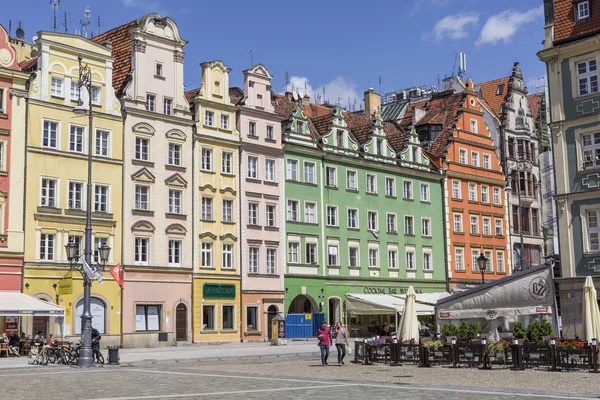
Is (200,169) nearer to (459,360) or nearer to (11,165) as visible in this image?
(11,165)

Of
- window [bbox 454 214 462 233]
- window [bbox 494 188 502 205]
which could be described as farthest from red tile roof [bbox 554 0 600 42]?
window [bbox 494 188 502 205]

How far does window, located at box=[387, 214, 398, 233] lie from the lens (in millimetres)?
61359

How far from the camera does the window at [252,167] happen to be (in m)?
53.0

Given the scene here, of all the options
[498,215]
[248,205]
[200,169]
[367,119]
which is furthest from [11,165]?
[498,215]

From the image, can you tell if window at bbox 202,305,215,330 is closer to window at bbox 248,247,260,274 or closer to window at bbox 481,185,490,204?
window at bbox 248,247,260,274

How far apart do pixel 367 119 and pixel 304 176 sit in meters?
13.5

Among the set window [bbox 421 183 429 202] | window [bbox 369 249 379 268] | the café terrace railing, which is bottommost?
the café terrace railing

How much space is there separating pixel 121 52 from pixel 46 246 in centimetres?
1313

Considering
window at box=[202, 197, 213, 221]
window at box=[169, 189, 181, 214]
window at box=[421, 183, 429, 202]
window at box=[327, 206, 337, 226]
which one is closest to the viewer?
window at box=[169, 189, 181, 214]

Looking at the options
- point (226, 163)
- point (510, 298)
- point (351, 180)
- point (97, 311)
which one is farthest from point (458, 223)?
point (510, 298)

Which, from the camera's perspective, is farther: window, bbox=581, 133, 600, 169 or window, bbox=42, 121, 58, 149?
window, bbox=42, 121, 58, 149

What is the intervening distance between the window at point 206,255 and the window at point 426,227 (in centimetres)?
1990

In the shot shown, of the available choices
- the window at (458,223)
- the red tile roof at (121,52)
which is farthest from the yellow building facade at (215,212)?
the window at (458,223)

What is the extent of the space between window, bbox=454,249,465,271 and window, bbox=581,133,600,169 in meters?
31.3
